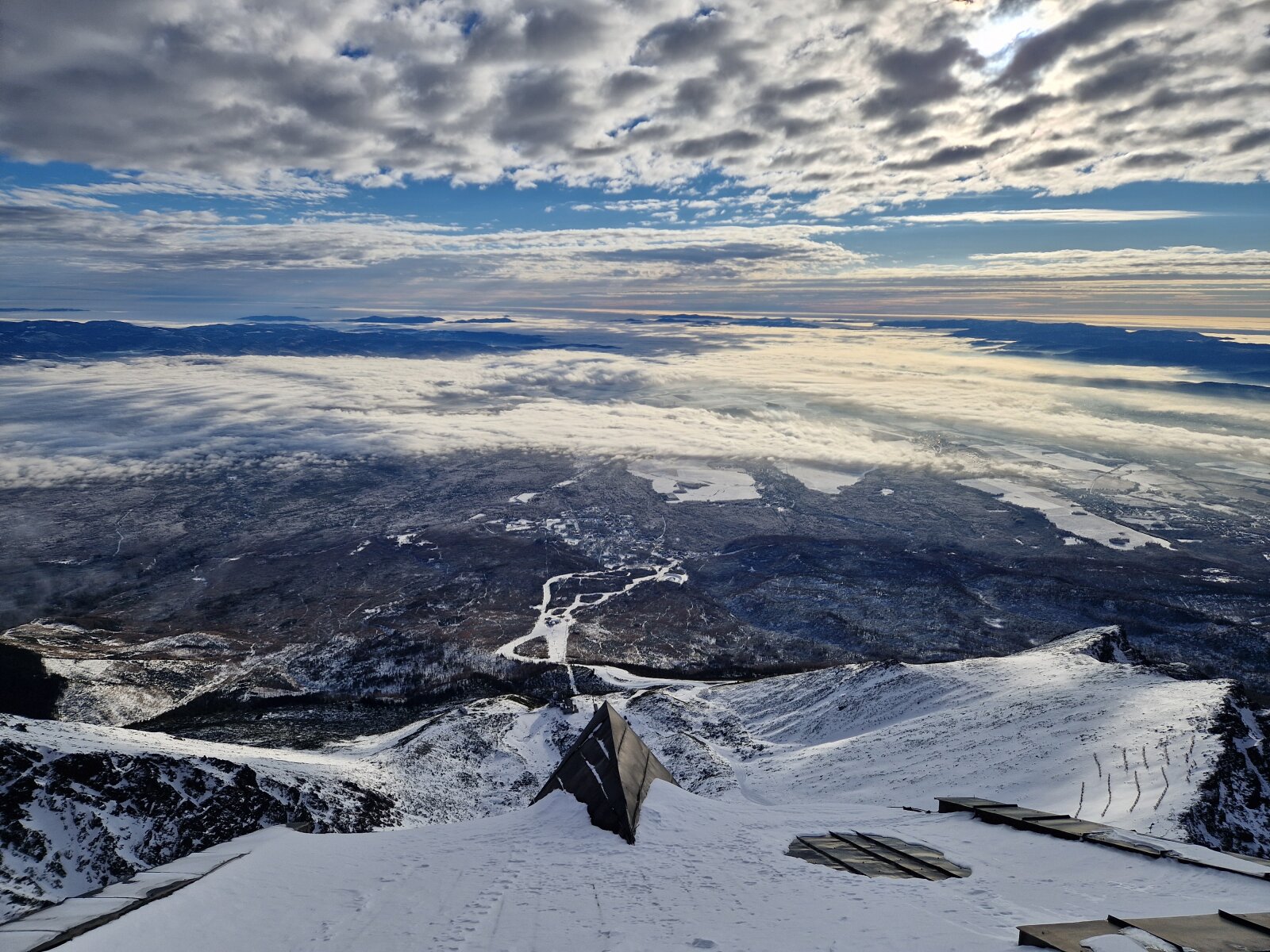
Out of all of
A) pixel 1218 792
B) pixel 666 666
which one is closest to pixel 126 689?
pixel 666 666

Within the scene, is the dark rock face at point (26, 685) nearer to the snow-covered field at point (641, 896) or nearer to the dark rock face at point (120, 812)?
the dark rock face at point (120, 812)

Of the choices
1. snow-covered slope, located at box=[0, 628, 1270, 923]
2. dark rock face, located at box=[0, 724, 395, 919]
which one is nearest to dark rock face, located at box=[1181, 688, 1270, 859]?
snow-covered slope, located at box=[0, 628, 1270, 923]

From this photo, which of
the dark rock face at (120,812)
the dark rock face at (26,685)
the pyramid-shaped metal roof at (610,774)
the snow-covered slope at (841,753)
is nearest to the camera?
the pyramid-shaped metal roof at (610,774)

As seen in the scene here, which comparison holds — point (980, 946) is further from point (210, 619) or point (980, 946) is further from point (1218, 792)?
point (210, 619)

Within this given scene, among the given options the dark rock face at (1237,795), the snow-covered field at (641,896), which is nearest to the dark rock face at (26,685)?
the snow-covered field at (641,896)

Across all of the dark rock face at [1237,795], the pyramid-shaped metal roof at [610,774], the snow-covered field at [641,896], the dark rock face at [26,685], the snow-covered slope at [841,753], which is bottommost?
the dark rock face at [26,685]
